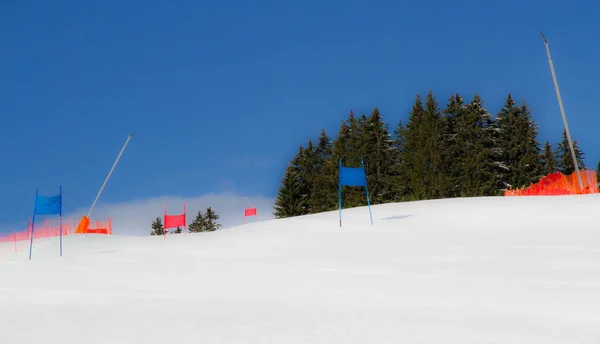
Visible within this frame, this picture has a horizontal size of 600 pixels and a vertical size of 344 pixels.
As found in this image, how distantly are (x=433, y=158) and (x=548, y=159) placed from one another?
38.8ft

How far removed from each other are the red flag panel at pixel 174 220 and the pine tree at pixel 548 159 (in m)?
40.4

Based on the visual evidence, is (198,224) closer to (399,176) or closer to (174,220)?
(399,176)

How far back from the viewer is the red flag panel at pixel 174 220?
65.8ft

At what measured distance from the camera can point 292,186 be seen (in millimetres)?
55844

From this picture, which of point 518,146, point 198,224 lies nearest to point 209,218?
point 198,224

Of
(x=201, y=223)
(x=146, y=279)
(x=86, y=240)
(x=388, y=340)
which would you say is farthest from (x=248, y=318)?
(x=201, y=223)

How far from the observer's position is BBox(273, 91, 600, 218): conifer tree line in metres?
48.2

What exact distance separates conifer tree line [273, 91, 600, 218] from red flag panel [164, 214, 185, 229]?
2885 cm

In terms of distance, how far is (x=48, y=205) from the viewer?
17766 millimetres

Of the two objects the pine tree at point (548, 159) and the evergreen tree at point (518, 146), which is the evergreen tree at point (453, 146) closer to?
the evergreen tree at point (518, 146)

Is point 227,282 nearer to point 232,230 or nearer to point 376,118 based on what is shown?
point 232,230

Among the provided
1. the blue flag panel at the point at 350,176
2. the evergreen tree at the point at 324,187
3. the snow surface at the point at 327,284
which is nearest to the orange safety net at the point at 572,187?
the snow surface at the point at 327,284

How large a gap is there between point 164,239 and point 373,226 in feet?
23.4

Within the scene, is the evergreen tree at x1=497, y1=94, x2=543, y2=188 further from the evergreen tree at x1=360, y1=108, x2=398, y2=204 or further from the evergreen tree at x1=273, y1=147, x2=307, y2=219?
the evergreen tree at x1=273, y1=147, x2=307, y2=219
